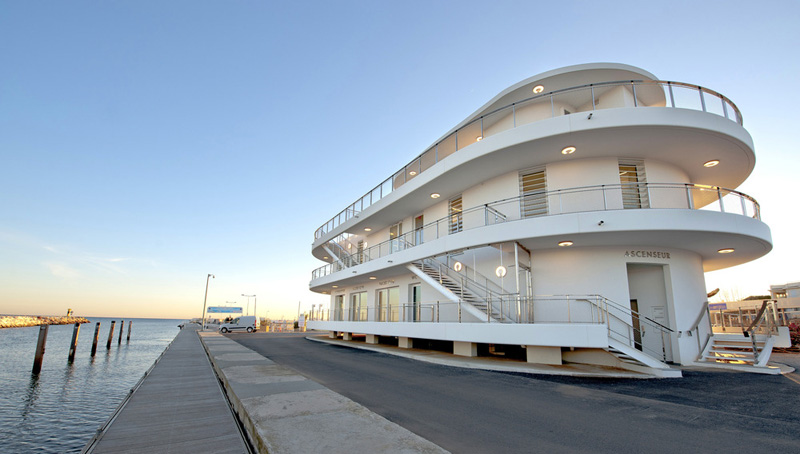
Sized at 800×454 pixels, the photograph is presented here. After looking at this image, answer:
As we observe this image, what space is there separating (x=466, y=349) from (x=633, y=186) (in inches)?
355

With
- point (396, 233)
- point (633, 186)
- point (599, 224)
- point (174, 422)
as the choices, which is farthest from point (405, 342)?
point (174, 422)

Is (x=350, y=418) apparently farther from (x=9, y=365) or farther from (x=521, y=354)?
(x=9, y=365)

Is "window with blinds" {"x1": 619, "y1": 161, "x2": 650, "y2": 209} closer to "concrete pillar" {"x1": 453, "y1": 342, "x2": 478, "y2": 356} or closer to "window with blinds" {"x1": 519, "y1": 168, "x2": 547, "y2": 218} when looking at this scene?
"window with blinds" {"x1": 519, "y1": 168, "x2": 547, "y2": 218}

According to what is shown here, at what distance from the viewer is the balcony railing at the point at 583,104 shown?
40.7ft

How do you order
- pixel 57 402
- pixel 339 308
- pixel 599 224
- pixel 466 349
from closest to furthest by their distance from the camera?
1. pixel 57 402
2. pixel 599 224
3. pixel 466 349
4. pixel 339 308

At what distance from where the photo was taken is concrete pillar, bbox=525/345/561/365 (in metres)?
12.5

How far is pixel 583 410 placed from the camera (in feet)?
21.7

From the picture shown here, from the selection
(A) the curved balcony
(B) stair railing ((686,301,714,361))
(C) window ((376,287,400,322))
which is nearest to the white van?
(C) window ((376,287,400,322))

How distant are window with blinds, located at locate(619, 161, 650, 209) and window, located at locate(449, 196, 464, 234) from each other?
690 cm

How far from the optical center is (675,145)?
1302cm

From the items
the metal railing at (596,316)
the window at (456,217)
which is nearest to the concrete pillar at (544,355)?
the metal railing at (596,316)

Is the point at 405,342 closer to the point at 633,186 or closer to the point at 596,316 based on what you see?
the point at 596,316

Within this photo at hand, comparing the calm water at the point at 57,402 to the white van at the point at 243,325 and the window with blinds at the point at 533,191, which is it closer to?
the window with blinds at the point at 533,191

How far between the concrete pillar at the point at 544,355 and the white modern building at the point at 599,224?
0.14ft
